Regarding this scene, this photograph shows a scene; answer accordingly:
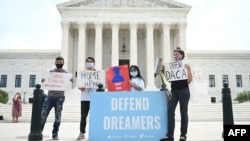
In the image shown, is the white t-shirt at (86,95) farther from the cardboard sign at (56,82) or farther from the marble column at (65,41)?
the marble column at (65,41)

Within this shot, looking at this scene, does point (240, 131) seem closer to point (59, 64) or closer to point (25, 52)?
point (59, 64)

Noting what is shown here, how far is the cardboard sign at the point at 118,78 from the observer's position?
7.74 metres


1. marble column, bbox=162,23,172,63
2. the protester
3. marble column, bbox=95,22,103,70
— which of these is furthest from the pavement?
marble column, bbox=162,23,172,63

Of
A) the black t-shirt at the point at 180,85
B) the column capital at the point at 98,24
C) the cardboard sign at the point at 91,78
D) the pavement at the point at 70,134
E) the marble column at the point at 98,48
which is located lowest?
the pavement at the point at 70,134

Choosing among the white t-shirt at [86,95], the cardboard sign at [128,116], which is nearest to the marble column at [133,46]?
the white t-shirt at [86,95]

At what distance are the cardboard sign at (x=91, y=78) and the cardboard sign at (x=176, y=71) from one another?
2.04m

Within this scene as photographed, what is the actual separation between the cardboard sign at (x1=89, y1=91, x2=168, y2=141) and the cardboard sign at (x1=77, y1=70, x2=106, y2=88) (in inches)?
45.7

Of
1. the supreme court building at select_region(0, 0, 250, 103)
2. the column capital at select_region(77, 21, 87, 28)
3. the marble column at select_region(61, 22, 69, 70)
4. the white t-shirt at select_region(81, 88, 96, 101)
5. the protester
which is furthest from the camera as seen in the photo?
the column capital at select_region(77, 21, 87, 28)

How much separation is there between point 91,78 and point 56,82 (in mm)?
1024

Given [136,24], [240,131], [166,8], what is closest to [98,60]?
[136,24]

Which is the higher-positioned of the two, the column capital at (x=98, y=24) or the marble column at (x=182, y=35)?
the column capital at (x=98, y=24)

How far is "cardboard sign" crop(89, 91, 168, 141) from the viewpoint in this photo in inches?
270

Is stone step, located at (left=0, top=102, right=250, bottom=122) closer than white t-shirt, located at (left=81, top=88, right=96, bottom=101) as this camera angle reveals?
No

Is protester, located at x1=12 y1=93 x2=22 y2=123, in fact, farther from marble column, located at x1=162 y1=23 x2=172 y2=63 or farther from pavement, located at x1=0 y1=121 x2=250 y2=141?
marble column, located at x1=162 y1=23 x2=172 y2=63
